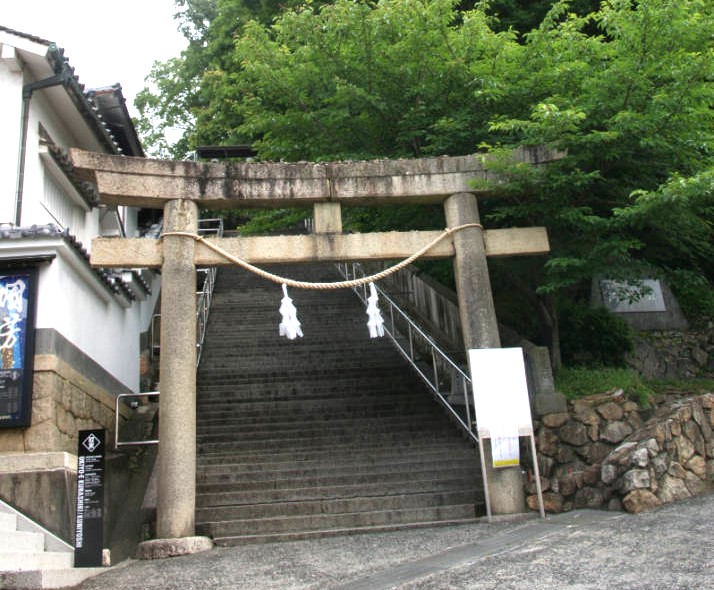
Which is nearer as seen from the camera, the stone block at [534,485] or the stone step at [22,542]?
the stone step at [22,542]

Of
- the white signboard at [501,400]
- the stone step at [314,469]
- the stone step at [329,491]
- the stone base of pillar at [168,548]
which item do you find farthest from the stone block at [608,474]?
the stone base of pillar at [168,548]

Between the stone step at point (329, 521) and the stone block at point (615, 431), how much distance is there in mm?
2040

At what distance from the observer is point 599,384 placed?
909 cm

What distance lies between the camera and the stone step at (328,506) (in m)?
7.94

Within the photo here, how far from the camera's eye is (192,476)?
24.6 feet

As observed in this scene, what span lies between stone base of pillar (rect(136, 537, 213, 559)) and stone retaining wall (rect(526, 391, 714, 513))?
3.95 meters

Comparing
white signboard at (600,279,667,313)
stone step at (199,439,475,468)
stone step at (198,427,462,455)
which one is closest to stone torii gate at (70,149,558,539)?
stone step at (199,439,475,468)

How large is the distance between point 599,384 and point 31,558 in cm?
716

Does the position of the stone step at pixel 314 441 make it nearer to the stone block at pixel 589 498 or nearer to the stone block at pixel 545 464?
the stone block at pixel 545 464

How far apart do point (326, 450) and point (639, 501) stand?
431cm

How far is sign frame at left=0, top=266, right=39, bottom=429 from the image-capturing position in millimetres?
7504

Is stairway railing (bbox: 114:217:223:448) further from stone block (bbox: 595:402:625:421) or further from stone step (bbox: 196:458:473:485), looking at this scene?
stone block (bbox: 595:402:625:421)

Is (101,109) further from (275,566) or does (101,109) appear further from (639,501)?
(639,501)

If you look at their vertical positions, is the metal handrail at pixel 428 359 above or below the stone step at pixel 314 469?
above
